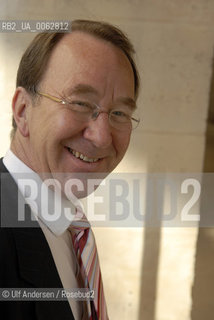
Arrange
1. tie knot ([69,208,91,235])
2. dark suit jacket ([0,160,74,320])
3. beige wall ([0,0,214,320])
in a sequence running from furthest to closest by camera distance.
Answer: beige wall ([0,0,214,320]) → tie knot ([69,208,91,235]) → dark suit jacket ([0,160,74,320])

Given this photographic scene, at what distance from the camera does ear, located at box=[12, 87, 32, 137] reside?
1.11 m

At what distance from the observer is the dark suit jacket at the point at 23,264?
890 mm

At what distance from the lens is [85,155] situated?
1.11m

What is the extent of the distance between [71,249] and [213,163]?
1072 millimetres

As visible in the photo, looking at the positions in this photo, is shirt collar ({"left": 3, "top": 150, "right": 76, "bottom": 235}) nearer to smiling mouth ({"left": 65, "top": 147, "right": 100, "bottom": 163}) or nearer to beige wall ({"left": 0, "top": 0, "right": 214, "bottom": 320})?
smiling mouth ({"left": 65, "top": 147, "right": 100, "bottom": 163})

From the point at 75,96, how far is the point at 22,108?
160mm

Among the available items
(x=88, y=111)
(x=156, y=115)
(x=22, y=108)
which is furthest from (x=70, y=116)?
(x=156, y=115)

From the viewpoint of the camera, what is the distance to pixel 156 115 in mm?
1942

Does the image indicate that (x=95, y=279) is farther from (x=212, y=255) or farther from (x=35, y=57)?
(x=212, y=255)

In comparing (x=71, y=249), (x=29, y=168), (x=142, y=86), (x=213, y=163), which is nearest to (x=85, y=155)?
(x=29, y=168)

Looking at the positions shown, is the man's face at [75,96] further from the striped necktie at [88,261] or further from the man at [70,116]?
the striped necktie at [88,261]

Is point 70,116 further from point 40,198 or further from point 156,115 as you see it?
point 156,115

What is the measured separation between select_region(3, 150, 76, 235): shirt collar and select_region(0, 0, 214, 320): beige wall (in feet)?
2.92

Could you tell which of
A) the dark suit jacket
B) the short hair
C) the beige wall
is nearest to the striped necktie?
the dark suit jacket
